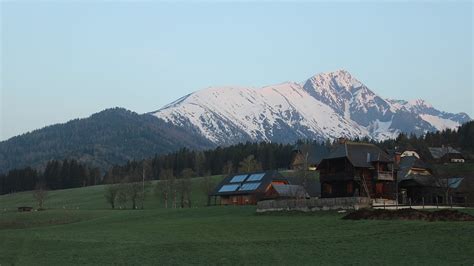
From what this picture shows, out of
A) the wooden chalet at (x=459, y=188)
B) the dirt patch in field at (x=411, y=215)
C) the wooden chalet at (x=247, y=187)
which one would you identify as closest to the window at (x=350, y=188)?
the wooden chalet at (x=459, y=188)

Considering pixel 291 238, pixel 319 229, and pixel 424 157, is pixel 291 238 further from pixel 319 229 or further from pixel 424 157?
pixel 424 157

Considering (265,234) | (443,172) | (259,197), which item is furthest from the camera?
(443,172)

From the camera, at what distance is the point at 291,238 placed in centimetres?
4512

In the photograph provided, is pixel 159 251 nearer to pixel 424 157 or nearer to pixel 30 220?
pixel 30 220

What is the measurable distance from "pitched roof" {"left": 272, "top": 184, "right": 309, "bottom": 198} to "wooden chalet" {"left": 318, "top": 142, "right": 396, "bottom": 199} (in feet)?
37.9

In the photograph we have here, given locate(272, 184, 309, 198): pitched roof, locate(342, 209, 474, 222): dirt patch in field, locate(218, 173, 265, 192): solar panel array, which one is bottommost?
locate(342, 209, 474, 222): dirt patch in field

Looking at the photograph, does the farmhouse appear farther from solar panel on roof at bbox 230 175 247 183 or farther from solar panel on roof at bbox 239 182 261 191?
solar panel on roof at bbox 239 182 261 191

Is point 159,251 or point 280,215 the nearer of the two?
point 159,251

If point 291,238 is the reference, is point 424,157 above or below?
above

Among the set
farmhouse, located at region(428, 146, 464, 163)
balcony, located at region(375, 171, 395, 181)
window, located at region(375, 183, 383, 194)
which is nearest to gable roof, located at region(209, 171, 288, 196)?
window, located at region(375, 183, 383, 194)

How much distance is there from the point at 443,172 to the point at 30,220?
3153 inches

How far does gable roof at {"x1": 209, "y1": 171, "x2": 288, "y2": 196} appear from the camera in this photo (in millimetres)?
112000

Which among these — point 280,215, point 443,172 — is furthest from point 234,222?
point 443,172

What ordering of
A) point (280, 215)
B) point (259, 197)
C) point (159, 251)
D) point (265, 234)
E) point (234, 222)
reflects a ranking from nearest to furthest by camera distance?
point (159, 251) → point (265, 234) → point (234, 222) → point (280, 215) → point (259, 197)
